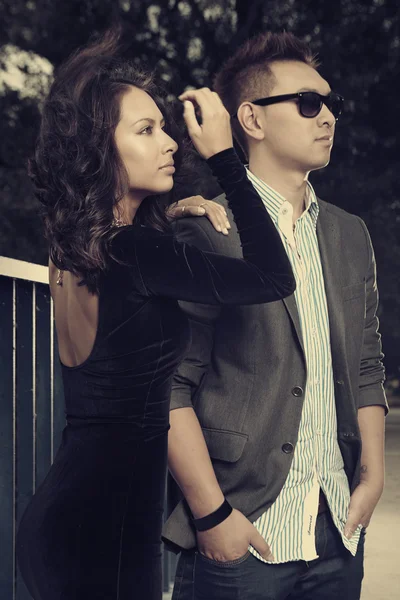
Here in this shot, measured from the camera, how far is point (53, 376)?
12.5 feet

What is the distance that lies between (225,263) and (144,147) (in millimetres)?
358

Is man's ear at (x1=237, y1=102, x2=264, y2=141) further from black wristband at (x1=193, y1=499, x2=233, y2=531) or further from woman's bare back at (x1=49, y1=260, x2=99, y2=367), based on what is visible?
black wristband at (x1=193, y1=499, x2=233, y2=531)

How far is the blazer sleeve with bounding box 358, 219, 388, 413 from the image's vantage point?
294 centimetres

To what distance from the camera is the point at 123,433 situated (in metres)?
2.29

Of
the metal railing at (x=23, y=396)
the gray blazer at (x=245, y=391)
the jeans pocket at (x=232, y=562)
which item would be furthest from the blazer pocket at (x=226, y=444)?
the metal railing at (x=23, y=396)

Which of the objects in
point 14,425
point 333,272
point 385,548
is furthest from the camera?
point 385,548

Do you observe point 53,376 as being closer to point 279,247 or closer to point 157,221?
point 157,221

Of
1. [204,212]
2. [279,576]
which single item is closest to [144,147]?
[204,212]

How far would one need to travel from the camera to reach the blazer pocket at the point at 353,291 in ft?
9.31

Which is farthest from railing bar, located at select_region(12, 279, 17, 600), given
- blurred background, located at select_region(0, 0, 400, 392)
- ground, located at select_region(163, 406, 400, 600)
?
blurred background, located at select_region(0, 0, 400, 392)

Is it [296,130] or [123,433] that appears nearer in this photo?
[123,433]

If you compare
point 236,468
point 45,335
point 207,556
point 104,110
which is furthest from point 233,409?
point 45,335

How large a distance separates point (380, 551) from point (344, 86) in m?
13.2

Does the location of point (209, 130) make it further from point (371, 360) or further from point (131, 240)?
point (371, 360)
